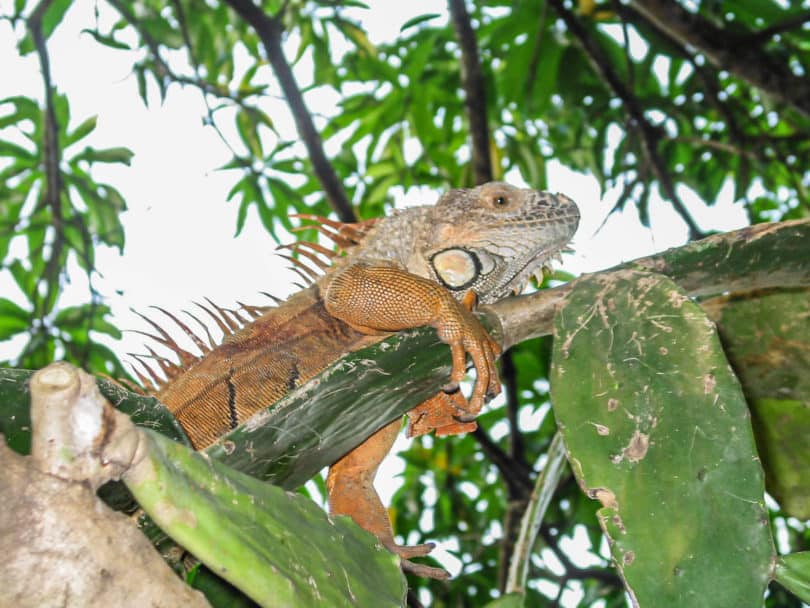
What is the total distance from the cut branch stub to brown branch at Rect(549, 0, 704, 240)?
3240 mm

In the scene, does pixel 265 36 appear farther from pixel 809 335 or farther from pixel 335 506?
pixel 809 335

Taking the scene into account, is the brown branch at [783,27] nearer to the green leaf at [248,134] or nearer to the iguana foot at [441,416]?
the green leaf at [248,134]

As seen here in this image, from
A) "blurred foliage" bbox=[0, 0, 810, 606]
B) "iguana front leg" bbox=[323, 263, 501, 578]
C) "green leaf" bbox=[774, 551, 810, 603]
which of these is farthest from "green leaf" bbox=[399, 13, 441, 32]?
"green leaf" bbox=[774, 551, 810, 603]

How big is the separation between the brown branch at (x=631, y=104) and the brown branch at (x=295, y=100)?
1401mm

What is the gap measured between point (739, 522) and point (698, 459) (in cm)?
12

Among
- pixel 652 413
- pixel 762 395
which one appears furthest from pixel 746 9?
pixel 652 413

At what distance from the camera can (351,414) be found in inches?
Answer: 64.7

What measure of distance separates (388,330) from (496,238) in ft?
1.65

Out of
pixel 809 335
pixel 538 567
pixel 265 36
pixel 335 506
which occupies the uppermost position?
pixel 265 36

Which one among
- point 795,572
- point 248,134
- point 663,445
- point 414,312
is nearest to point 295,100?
point 248,134

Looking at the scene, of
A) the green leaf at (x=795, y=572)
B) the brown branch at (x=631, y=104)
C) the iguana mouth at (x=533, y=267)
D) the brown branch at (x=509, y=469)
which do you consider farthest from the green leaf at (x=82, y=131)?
the green leaf at (x=795, y=572)

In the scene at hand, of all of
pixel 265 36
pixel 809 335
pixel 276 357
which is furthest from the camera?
pixel 265 36

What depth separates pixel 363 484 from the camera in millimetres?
2318

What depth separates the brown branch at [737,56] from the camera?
4336 millimetres
